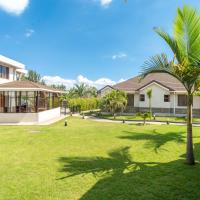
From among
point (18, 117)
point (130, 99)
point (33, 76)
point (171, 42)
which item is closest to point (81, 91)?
point (33, 76)

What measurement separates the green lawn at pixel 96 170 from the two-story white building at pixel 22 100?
10630 millimetres

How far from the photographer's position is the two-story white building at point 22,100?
24.7 meters

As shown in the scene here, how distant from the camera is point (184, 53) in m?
9.28

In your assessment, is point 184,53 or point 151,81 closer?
point 184,53

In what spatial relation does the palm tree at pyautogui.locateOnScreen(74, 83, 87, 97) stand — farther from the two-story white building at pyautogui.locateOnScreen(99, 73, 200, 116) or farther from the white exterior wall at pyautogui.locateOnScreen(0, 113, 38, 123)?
the white exterior wall at pyautogui.locateOnScreen(0, 113, 38, 123)

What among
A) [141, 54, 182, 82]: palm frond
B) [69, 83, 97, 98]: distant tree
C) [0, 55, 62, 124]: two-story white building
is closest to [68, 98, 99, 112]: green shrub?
[0, 55, 62, 124]: two-story white building

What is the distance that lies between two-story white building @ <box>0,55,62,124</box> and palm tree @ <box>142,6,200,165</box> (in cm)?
1760

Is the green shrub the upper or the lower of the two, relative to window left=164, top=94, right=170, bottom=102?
lower

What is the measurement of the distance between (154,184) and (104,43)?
3959 centimetres

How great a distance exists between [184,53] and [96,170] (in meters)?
5.48

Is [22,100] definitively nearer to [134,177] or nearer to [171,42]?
[171,42]

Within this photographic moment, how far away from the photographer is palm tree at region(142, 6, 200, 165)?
8750 millimetres

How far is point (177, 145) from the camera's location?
13203mm

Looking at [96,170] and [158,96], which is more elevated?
[158,96]
